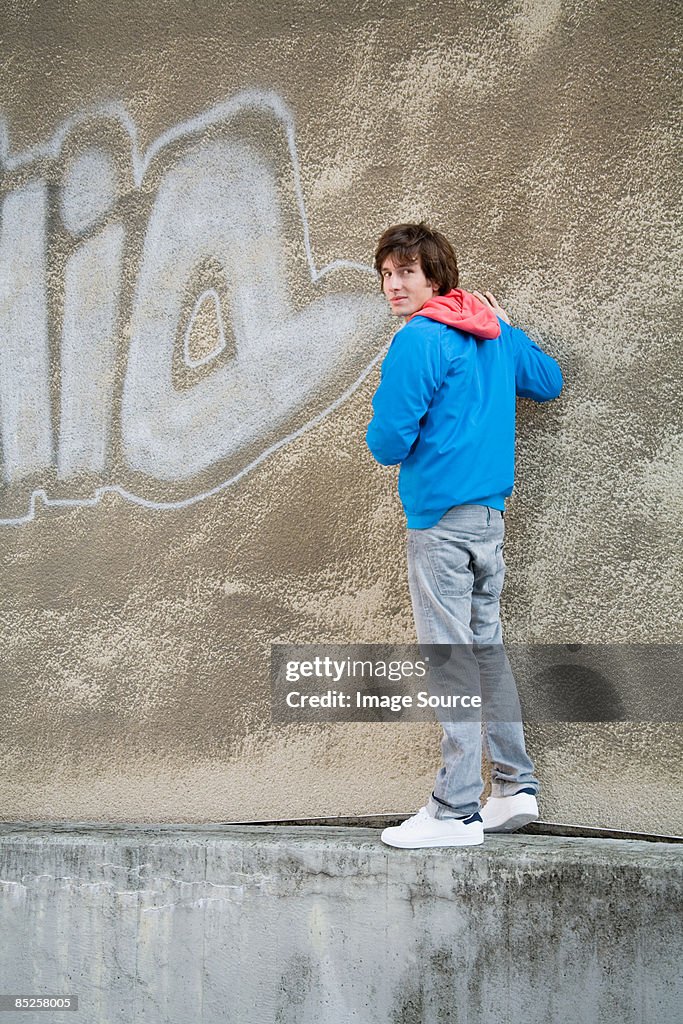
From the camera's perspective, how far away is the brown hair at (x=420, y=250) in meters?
2.53

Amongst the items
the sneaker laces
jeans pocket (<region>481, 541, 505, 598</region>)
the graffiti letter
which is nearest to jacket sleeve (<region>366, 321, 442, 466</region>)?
jeans pocket (<region>481, 541, 505, 598</region>)

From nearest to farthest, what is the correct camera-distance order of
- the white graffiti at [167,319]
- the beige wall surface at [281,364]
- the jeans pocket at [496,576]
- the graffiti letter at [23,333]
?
the jeans pocket at [496,576] < the beige wall surface at [281,364] < the white graffiti at [167,319] < the graffiti letter at [23,333]

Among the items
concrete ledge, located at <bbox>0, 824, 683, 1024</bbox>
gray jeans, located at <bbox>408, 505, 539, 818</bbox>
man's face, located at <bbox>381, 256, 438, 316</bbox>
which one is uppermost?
man's face, located at <bbox>381, 256, 438, 316</bbox>

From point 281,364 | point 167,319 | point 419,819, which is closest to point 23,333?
point 167,319

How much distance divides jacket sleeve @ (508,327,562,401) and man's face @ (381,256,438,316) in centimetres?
28

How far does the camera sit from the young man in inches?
95.7

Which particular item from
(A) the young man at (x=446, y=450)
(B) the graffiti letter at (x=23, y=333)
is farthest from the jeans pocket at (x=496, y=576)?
(B) the graffiti letter at (x=23, y=333)

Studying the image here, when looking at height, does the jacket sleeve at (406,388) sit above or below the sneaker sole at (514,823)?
above

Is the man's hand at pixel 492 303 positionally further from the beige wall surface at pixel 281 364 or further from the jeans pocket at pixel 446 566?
the jeans pocket at pixel 446 566

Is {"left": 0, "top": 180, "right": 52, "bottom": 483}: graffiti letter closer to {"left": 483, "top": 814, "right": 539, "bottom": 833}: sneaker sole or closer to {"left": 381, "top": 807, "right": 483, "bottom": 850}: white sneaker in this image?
{"left": 381, "top": 807, "right": 483, "bottom": 850}: white sneaker

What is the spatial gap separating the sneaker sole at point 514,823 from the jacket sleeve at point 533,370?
3.90 ft

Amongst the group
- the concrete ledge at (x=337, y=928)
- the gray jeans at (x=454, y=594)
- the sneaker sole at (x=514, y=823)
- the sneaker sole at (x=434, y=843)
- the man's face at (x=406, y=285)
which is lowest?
the concrete ledge at (x=337, y=928)

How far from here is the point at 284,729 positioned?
2.91 metres

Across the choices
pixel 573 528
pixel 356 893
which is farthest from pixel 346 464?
pixel 356 893
